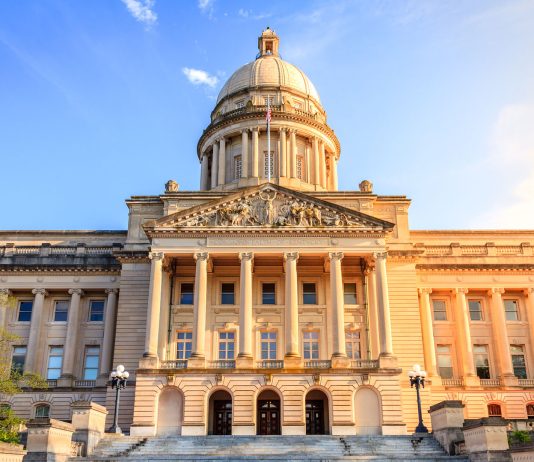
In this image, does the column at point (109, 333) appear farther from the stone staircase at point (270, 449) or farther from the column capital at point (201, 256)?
the stone staircase at point (270, 449)

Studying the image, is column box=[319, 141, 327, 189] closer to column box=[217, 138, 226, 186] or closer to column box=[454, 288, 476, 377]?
column box=[217, 138, 226, 186]

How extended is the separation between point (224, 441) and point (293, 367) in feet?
22.7

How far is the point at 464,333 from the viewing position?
44125 mm

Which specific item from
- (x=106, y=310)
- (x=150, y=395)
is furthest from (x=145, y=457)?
(x=106, y=310)

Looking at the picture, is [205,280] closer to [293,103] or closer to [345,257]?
[345,257]

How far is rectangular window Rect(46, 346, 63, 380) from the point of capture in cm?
4378

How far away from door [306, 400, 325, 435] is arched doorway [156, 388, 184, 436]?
7.82m

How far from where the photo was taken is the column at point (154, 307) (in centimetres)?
3711

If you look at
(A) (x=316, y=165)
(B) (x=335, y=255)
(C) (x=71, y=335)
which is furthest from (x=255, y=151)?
(C) (x=71, y=335)

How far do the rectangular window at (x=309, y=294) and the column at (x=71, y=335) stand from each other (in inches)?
626

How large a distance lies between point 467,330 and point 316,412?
12936mm

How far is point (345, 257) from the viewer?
41.2 metres

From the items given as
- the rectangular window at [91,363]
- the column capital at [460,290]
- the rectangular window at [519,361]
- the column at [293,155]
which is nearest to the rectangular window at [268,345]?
Result: the rectangular window at [91,363]

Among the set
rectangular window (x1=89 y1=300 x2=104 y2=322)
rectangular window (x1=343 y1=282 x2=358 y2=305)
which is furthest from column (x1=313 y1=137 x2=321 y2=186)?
rectangular window (x1=89 y1=300 x2=104 y2=322)
